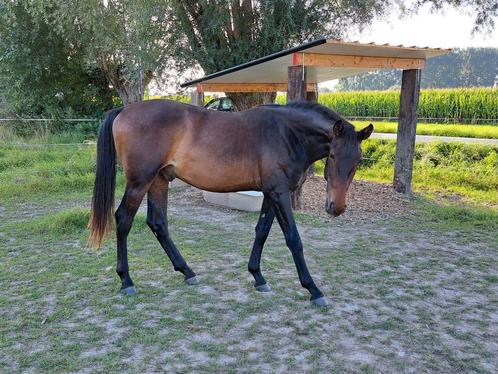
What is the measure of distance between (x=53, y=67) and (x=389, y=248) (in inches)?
544

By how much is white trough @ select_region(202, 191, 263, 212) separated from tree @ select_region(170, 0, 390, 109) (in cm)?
312

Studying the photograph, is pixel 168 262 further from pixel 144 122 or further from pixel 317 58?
pixel 317 58

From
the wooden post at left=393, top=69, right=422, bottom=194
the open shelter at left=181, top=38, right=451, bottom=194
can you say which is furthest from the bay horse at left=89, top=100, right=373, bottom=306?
the wooden post at left=393, top=69, right=422, bottom=194

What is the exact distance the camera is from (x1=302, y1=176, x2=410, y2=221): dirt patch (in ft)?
21.3

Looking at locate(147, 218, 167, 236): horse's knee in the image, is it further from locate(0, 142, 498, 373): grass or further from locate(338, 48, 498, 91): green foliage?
locate(338, 48, 498, 91): green foliage

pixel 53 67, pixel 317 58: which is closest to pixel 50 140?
pixel 53 67

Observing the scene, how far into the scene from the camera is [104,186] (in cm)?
350

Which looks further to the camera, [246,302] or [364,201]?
[364,201]

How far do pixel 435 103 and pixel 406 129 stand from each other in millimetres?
16284

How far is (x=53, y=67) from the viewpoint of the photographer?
48.9 ft

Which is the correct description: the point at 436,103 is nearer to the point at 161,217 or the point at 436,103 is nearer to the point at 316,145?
the point at 316,145

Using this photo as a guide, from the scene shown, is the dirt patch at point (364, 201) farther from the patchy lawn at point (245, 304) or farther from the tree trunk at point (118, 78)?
the tree trunk at point (118, 78)

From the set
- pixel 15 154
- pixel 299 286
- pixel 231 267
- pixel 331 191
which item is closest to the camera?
pixel 331 191

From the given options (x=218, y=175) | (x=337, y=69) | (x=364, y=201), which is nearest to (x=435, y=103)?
(x=337, y=69)
